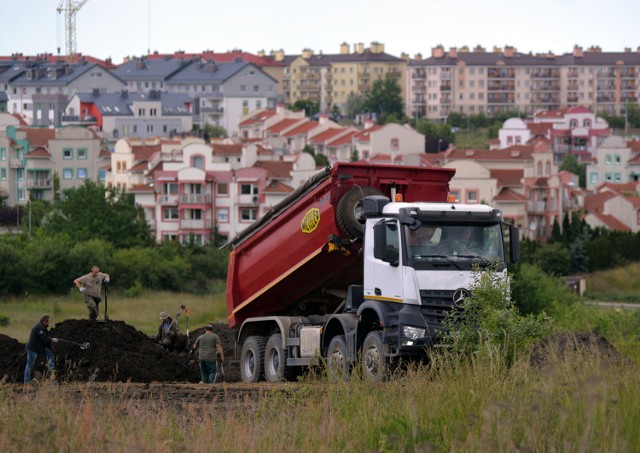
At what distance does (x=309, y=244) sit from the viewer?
2062 cm

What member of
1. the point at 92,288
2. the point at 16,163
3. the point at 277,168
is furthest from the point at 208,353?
the point at 16,163

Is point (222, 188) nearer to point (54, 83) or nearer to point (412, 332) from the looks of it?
point (412, 332)

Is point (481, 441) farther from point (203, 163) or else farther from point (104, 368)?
point (203, 163)

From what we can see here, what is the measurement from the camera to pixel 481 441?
10438 millimetres

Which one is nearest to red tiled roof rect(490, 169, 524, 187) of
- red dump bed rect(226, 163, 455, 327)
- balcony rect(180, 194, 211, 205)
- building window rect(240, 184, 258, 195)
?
building window rect(240, 184, 258, 195)

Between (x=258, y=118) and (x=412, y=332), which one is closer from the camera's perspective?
(x=412, y=332)

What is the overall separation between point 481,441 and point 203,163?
79.3m

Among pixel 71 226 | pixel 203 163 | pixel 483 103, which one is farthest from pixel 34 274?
pixel 483 103

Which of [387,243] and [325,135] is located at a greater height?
[325,135]

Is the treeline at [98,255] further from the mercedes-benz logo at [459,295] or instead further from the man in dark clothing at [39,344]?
the mercedes-benz logo at [459,295]

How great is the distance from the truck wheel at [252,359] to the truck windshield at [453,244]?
490 centimetres

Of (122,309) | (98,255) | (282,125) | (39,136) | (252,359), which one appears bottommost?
(122,309)

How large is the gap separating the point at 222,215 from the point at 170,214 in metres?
3.23

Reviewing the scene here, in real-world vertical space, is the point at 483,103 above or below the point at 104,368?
above
